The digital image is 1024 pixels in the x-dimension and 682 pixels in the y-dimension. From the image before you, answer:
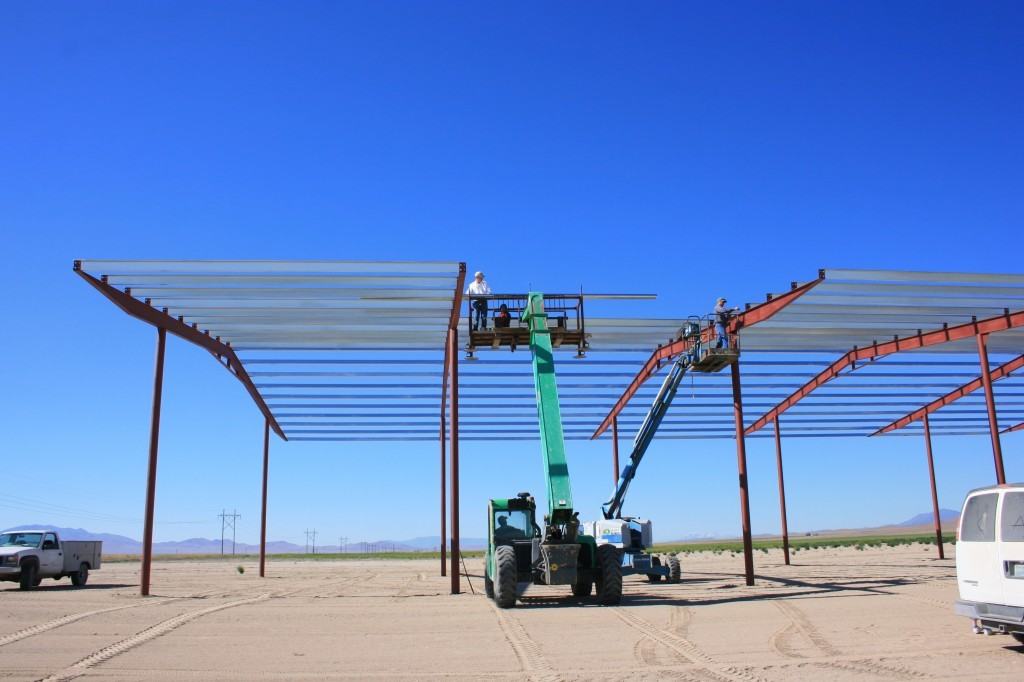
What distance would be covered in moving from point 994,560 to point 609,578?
31.5 feet

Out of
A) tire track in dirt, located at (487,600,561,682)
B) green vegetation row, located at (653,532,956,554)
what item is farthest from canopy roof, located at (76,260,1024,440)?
green vegetation row, located at (653,532,956,554)

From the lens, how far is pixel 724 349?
24.7 m

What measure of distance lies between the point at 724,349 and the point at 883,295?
16.0ft

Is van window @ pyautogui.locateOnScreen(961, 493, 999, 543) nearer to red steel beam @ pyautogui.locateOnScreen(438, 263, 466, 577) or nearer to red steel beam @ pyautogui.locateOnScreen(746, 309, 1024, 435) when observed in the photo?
red steel beam @ pyautogui.locateOnScreen(438, 263, 466, 577)

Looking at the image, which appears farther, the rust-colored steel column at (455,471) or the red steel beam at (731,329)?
the rust-colored steel column at (455,471)

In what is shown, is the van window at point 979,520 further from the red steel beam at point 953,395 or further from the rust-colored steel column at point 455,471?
the red steel beam at point 953,395

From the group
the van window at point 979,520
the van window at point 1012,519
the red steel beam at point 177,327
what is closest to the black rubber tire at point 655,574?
the van window at point 979,520

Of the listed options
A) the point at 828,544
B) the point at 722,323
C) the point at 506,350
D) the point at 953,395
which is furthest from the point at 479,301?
the point at 828,544

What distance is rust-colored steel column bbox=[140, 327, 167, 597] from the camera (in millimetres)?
23109

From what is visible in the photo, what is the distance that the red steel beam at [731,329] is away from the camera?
23.1 metres

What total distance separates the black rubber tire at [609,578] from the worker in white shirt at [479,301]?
809 centimetres

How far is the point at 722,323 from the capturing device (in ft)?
82.2

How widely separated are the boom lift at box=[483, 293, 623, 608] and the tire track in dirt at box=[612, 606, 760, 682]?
1903mm

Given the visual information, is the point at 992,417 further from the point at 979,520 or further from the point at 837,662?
the point at 837,662
